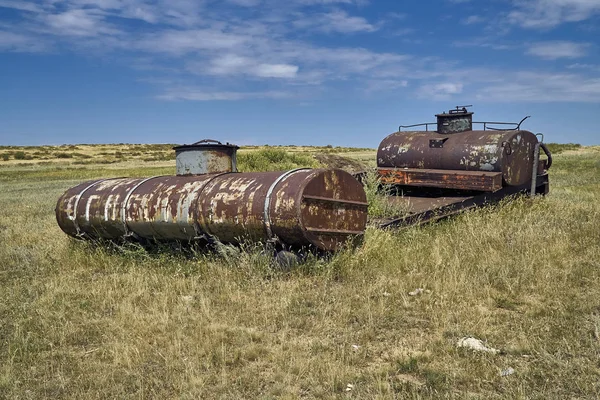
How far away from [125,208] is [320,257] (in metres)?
2.94

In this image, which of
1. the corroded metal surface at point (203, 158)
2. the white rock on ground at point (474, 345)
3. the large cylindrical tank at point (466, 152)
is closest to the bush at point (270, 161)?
the large cylindrical tank at point (466, 152)

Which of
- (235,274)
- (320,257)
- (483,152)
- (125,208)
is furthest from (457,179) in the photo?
(125,208)

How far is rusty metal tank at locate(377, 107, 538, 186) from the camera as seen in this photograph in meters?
9.48

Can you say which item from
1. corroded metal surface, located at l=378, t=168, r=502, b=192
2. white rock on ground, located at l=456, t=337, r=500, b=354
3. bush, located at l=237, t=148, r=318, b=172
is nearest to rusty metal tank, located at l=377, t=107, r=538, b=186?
corroded metal surface, located at l=378, t=168, r=502, b=192

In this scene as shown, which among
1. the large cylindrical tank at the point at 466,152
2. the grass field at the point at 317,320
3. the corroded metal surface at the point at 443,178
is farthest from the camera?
the large cylindrical tank at the point at 466,152

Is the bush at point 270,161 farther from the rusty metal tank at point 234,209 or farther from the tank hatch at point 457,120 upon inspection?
the rusty metal tank at point 234,209

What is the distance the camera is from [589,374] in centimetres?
340

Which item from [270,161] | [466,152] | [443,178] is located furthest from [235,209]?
[270,161]

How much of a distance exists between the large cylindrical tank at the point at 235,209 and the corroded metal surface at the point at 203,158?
292 mm

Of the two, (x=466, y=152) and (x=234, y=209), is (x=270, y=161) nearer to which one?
(x=466, y=152)

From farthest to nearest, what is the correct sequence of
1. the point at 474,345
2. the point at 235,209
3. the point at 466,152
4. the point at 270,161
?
A: the point at 270,161, the point at 466,152, the point at 235,209, the point at 474,345

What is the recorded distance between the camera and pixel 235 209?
6.09 metres

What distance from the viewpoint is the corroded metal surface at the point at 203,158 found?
24.8ft

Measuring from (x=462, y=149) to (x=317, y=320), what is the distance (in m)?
6.35
